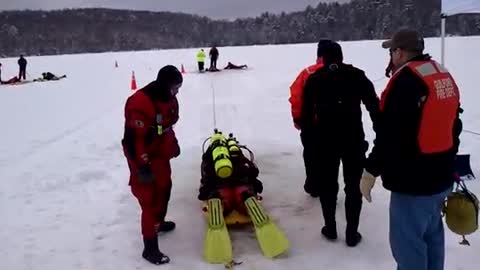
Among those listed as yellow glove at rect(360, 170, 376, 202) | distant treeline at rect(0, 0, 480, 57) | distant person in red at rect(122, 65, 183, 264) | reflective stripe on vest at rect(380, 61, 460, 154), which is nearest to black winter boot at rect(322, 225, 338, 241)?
yellow glove at rect(360, 170, 376, 202)

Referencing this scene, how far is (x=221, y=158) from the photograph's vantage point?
16.6 feet

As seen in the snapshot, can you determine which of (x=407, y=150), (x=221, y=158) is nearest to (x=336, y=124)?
(x=221, y=158)

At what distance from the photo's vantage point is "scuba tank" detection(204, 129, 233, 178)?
4.84 metres

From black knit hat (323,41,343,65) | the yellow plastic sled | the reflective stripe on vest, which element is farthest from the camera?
the yellow plastic sled

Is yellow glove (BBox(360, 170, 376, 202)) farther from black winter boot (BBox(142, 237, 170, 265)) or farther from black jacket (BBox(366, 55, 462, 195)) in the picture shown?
black winter boot (BBox(142, 237, 170, 265))

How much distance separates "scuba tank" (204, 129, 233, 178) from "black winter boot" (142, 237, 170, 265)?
942 millimetres

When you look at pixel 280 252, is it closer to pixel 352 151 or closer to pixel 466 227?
pixel 352 151

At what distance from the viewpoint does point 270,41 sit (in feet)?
350

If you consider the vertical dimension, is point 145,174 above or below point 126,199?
above

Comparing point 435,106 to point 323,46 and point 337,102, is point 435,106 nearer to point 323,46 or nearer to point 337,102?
point 337,102

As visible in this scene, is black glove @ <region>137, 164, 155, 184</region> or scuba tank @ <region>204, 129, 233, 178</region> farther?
scuba tank @ <region>204, 129, 233, 178</region>

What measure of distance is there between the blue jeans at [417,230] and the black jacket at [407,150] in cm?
8

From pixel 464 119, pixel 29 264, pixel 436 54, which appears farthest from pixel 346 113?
pixel 436 54

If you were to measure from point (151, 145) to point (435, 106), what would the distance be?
7.73ft
